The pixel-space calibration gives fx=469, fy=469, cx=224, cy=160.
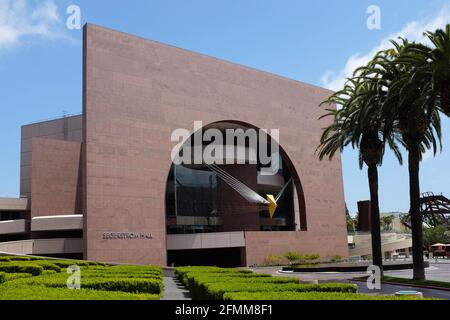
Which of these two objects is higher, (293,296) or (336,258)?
(293,296)

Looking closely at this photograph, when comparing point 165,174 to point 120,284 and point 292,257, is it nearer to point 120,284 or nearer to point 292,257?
point 292,257

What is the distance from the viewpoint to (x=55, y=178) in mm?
48344

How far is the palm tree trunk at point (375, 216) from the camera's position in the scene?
2890 centimetres

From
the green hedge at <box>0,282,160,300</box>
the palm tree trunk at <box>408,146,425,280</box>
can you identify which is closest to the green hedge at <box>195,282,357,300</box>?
the green hedge at <box>0,282,160,300</box>

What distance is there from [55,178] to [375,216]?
33.1 metres

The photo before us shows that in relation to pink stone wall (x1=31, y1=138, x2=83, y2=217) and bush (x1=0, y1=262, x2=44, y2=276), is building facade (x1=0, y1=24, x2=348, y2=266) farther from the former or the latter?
bush (x1=0, y1=262, x2=44, y2=276)

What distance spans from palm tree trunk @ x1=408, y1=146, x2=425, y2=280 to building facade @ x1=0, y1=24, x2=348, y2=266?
20.7 meters

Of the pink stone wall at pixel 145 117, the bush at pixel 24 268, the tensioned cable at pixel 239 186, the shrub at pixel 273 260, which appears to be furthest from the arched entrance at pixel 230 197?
the bush at pixel 24 268

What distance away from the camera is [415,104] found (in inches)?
868

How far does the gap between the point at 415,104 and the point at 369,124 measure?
580 cm

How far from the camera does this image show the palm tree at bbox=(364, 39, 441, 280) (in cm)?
2184

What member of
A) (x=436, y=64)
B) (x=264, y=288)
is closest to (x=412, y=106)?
(x=436, y=64)

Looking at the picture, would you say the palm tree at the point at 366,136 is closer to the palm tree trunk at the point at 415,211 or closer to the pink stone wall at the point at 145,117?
the palm tree trunk at the point at 415,211
